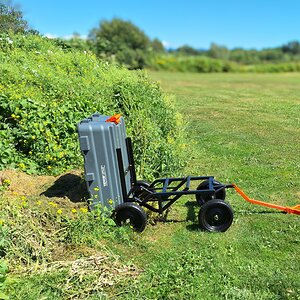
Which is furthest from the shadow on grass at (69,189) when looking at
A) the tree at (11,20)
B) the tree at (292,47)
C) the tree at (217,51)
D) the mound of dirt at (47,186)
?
the tree at (292,47)

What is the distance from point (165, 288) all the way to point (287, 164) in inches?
175

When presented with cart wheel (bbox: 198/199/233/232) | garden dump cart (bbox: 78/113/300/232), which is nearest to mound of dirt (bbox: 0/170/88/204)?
garden dump cart (bbox: 78/113/300/232)

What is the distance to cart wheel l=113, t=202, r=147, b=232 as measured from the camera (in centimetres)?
439

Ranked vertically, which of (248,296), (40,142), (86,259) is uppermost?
(40,142)

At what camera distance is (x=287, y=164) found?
23.4 ft

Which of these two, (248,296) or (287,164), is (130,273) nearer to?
(248,296)

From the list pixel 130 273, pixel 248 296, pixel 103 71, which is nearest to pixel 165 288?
pixel 130 273

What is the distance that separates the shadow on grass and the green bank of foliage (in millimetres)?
457

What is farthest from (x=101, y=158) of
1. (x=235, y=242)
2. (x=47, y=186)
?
(x=235, y=242)

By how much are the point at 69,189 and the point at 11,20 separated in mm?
7899

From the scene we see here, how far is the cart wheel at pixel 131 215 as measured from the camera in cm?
439

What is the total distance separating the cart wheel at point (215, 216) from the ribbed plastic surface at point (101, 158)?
0.98 m

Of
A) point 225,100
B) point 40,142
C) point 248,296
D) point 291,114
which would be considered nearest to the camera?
point 248,296

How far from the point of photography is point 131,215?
4426 mm
